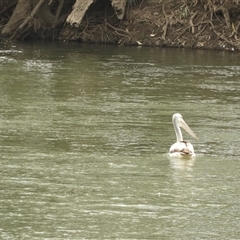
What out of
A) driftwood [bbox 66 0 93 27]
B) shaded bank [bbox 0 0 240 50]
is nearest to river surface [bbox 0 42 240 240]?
driftwood [bbox 66 0 93 27]

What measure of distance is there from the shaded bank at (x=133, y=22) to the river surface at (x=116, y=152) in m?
4.99

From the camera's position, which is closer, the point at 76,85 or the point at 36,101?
the point at 36,101

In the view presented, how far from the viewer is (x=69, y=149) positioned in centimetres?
1117

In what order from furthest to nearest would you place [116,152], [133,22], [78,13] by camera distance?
1. [133,22]
2. [78,13]
3. [116,152]

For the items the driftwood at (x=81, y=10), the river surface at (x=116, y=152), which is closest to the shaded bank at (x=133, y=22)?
the driftwood at (x=81, y=10)

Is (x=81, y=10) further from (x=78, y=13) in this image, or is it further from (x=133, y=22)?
(x=133, y=22)

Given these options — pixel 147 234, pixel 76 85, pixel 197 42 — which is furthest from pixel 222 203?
pixel 197 42

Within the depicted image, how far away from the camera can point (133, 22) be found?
26.9 metres

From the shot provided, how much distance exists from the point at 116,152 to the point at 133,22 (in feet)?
53.0

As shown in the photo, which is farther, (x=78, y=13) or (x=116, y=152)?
(x=78, y=13)

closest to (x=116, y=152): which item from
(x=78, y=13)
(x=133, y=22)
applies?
(x=78, y=13)

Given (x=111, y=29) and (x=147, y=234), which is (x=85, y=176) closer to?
(x=147, y=234)

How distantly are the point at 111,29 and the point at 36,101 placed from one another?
482 inches

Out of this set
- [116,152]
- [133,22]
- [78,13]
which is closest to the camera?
[116,152]
